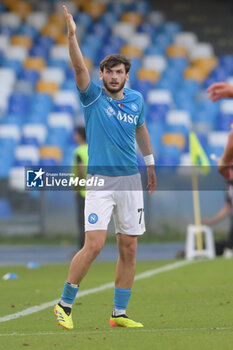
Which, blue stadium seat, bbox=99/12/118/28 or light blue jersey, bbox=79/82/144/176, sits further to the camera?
blue stadium seat, bbox=99/12/118/28

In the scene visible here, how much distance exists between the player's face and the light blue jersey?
8 cm

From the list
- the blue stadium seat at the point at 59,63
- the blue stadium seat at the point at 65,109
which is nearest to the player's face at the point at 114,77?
the blue stadium seat at the point at 65,109

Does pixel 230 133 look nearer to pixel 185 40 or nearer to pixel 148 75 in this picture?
pixel 148 75

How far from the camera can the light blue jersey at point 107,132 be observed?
21.6 feet

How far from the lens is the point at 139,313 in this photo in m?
7.62

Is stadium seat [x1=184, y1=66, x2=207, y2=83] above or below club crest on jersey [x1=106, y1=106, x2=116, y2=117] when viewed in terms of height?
above

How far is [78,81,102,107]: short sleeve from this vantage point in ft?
21.6

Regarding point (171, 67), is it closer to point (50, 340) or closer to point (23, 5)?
point (23, 5)

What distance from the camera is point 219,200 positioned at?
20469 millimetres

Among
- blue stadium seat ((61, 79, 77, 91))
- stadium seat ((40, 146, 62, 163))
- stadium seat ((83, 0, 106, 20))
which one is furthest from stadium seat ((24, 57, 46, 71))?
stadium seat ((40, 146, 62, 163))

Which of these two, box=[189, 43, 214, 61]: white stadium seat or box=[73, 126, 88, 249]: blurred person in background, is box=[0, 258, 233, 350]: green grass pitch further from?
box=[189, 43, 214, 61]: white stadium seat

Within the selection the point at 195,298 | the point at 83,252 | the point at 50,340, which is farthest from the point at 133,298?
the point at 50,340

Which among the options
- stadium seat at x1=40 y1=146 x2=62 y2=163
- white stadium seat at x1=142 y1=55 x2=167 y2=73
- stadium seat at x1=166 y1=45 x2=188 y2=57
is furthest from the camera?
stadium seat at x1=166 y1=45 x2=188 y2=57

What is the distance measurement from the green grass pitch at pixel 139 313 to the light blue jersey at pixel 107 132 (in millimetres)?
1222
